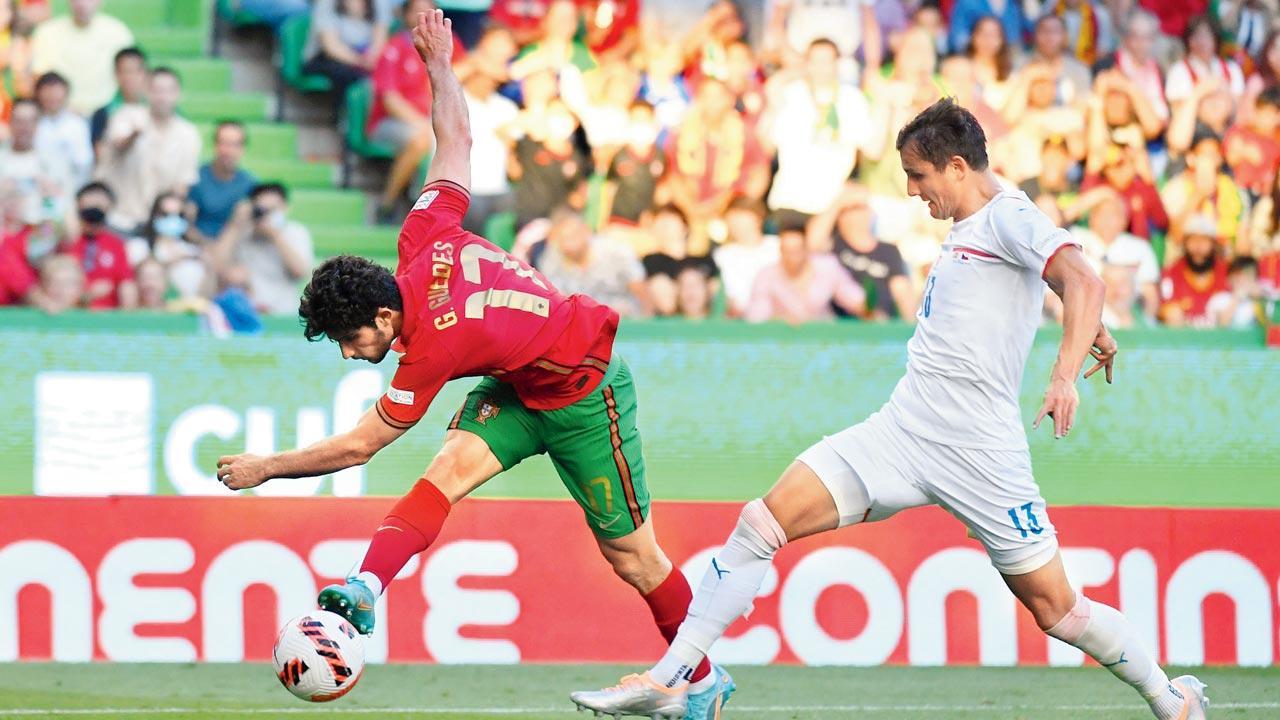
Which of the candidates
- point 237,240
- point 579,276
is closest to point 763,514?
point 579,276

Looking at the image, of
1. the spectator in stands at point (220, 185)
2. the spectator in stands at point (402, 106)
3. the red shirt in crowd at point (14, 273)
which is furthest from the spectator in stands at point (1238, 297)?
the red shirt in crowd at point (14, 273)

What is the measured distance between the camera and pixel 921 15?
12562mm

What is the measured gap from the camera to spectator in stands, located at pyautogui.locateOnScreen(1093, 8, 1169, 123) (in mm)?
12773

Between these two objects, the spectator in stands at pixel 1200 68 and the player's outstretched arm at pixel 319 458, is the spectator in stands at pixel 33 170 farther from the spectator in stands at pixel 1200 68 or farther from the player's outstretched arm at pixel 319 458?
the spectator in stands at pixel 1200 68

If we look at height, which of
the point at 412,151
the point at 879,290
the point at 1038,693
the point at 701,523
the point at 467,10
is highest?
the point at 467,10

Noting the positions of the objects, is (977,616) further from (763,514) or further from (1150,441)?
(763,514)

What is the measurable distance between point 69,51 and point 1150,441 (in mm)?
7110

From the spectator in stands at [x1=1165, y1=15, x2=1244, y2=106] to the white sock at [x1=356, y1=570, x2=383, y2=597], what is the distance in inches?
359

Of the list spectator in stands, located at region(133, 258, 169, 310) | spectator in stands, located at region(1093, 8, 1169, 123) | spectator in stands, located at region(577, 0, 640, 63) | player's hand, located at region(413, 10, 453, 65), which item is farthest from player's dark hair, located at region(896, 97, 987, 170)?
spectator in stands, located at region(1093, 8, 1169, 123)

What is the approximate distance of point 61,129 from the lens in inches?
423

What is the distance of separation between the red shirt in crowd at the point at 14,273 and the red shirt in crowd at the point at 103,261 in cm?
23

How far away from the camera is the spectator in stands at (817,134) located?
11.4 m

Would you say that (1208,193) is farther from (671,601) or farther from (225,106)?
(671,601)

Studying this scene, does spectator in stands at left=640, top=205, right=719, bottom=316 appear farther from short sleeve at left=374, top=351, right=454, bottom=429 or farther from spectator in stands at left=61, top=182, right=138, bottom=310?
short sleeve at left=374, top=351, right=454, bottom=429
